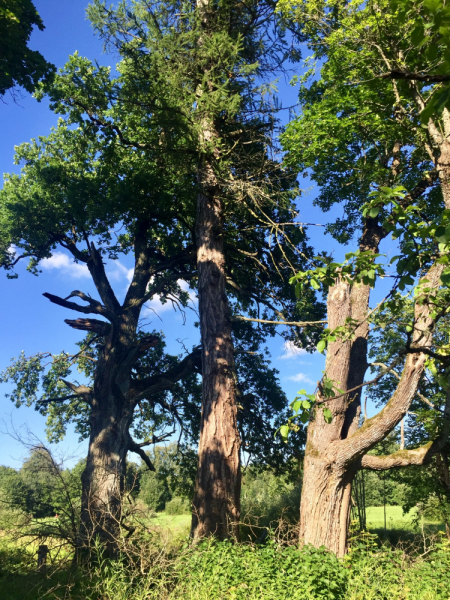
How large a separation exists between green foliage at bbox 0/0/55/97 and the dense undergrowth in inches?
409

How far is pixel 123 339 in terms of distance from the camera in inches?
542

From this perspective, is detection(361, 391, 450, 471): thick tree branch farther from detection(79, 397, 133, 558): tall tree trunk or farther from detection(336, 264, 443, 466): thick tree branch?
detection(79, 397, 133, 558): tall tree trunk

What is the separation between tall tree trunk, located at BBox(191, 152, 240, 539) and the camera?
7.78 m

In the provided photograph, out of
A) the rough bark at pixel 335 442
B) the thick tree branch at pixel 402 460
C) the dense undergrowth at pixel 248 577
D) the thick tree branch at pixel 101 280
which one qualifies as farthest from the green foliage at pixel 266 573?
the thick tree branch at pixel 101 280

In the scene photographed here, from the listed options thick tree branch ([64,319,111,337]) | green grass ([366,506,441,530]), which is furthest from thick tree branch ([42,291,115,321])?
green grass ([366,506,441,530])

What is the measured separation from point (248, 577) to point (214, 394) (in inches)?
148

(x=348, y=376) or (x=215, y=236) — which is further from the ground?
(x=215, y=236)

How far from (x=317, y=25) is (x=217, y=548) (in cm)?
1184

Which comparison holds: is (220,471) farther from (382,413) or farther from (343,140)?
(343,140)

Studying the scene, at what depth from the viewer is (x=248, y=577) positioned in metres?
5.48

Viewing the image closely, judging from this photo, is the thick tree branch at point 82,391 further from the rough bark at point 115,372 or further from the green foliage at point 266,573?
the green foliage at point 266,573

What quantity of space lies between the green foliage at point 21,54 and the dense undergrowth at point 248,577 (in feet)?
34.1

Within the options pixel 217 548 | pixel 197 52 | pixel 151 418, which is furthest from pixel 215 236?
pixel 151 418

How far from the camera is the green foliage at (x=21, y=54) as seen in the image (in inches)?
351
